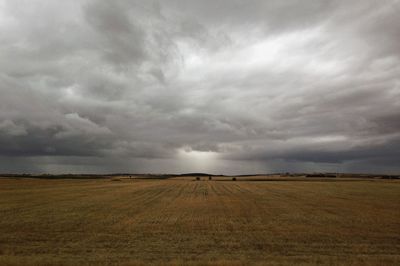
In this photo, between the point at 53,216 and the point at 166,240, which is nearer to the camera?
the point at 166,240

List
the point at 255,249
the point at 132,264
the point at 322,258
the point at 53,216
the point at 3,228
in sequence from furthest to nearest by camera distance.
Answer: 1. the point at 53,216
2. the point at 3,228
3. the point at 255,249
4. the point at 322,258
5. the point at 132,264

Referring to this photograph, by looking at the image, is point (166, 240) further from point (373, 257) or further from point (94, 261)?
point (373, 257)

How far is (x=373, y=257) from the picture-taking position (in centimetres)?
1455

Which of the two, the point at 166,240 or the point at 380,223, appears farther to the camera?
the point at 380,223

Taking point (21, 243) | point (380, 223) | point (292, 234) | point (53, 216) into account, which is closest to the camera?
point (21, 243)

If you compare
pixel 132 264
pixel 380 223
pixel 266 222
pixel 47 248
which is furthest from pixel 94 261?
pixel 380 223

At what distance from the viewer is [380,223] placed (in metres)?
24.2

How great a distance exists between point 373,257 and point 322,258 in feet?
7.59

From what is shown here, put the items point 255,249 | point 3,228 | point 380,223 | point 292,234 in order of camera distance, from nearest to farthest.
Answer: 1. point 255,249
2. point 292,234
3. point 3,228
4. point 380,223

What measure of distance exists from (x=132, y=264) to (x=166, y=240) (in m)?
4.89


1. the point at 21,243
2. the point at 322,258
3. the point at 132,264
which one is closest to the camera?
the point at 132,264

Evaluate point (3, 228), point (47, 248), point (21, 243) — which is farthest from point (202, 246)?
point (3, 228)

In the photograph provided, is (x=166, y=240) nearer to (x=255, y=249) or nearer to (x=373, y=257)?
(x=255, y=249)

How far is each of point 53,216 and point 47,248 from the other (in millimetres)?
12013
